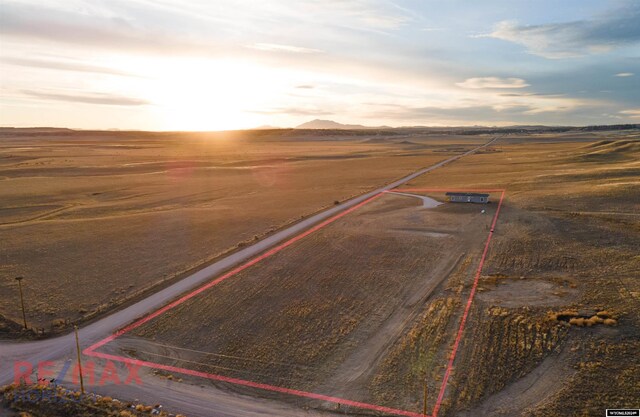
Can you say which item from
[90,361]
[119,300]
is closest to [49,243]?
[119,300]

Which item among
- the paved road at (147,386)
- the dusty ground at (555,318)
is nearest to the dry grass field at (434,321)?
the dusty ground at (555,318)

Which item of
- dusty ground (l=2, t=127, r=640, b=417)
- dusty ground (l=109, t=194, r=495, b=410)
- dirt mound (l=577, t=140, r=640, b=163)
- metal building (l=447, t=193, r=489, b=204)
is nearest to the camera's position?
dusty ground (l=2, t=127, r=640, b=417)

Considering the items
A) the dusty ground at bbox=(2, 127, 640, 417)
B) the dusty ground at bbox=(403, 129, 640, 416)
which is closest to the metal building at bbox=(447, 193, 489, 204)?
the dusty ground at bbox=(403, 129, 640, 416)

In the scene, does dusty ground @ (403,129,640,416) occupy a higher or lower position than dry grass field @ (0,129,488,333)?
lower

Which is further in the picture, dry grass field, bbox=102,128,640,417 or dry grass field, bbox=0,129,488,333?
dry grass field, bbox=0,129,488,333

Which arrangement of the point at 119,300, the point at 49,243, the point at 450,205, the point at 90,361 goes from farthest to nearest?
the point at 450,205 < the point at 49,243 < the point at 119,300 < the point at 90,361

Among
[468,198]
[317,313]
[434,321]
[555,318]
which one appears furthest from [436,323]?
[468,198]

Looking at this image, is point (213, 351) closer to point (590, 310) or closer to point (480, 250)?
point (590, 310)

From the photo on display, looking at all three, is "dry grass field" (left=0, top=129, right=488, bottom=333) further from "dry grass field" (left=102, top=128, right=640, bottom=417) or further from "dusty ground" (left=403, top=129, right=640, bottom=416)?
"dusty ground" (left=403, top=129, right=640, bottom=416)

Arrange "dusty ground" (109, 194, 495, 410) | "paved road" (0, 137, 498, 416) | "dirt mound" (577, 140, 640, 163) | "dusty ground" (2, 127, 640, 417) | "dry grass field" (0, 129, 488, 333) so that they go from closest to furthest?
"paved road" (0, 137, 498, 416) < "dusty ground" (2, 127, 640, 417) < "dusty ground" (109, 194, 495, 410) < "dry grass field" (0, 129, 488, 333) < "dirt mound" (577, 140, 640, 163)
